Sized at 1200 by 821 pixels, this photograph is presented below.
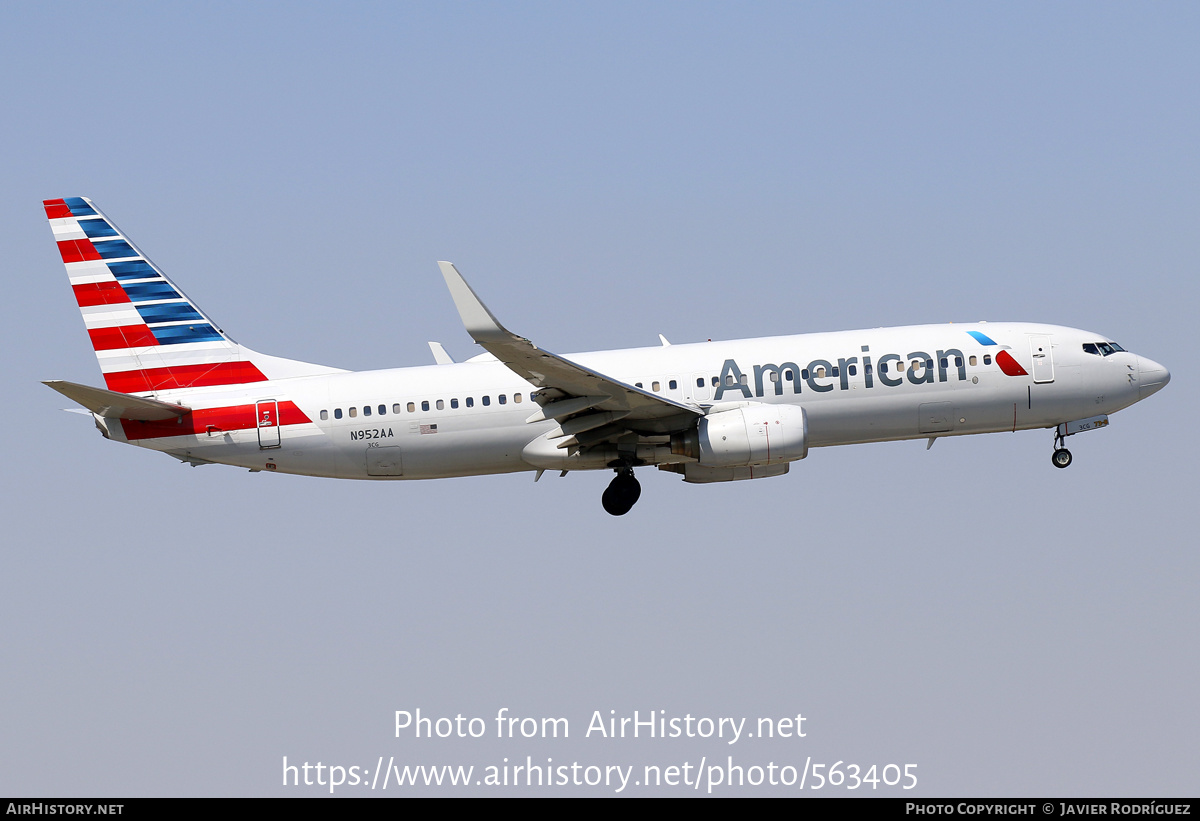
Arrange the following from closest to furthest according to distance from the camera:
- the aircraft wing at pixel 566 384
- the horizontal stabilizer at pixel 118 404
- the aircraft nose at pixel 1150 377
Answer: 1. the aircraft wing at pixel 566 384
2. the horizontal stabilizer at pixel 118 404
3. the aircraft nose at pixel 1150 377

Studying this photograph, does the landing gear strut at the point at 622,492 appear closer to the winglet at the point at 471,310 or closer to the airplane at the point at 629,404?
the airplane at the point at 629,404

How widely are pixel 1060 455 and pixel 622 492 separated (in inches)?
469

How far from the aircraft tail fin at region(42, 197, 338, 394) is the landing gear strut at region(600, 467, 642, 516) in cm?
803

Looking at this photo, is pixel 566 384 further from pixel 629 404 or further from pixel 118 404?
pixel 118 404

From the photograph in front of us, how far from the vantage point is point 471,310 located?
2697cm

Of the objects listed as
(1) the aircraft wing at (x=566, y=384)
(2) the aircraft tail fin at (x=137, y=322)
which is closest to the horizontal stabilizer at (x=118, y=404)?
(2) the aircraft tail fin at (x=137, y=322)

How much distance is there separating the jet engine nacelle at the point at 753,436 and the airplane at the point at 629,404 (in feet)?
0.19

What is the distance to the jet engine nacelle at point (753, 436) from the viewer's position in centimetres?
3097

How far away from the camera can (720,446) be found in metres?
31.2

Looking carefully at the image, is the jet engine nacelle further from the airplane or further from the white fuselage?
the white fuselage

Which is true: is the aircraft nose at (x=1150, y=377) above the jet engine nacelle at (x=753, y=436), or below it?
above

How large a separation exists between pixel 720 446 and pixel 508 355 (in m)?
5.90

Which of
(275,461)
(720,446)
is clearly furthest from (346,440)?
(720,446)

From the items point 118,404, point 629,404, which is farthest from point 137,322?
Answer: point 629,404
